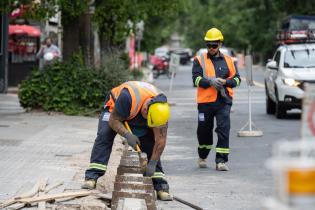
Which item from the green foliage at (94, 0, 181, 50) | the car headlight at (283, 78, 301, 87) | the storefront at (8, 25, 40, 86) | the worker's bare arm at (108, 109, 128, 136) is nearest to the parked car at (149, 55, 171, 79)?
the storefront at (8, 25, 40, 86)

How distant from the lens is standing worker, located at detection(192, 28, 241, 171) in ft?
40.0

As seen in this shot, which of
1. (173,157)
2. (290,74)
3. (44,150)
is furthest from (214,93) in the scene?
(290,74)

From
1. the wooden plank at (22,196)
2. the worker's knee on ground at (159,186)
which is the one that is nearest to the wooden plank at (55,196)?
the wooden plank at (22,196)

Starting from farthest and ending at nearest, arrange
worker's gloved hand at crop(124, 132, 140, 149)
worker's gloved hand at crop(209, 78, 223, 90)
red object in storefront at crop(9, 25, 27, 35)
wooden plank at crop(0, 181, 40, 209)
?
red object in storefront at crop(9, 25, 27, 35) < worker's gloved hand at crop(209, 78, 223, 90) < worker's gloved hand at crop(124, 132, 140, 149) < wooden plank at crop(0, 181, 40, 209)

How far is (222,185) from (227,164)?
6.56 feet

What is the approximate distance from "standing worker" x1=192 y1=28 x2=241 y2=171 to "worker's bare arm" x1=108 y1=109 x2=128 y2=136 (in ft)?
11.2

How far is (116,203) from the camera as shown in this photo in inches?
336

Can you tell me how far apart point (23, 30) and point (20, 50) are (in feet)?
4.00

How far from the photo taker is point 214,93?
12.3m

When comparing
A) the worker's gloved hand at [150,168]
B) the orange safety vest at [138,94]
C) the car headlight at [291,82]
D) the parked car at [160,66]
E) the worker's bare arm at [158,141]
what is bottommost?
the parked car at [160,66]

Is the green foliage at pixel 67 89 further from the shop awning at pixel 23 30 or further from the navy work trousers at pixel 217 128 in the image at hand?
the shop awning at pixel 23 30

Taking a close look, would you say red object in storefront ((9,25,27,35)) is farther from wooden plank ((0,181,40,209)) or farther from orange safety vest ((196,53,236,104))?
wooden plank ((0,181,40,209))

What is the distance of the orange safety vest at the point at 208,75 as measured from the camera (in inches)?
483

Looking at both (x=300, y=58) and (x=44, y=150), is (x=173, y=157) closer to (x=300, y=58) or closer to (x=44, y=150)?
(x=44, y=150)
